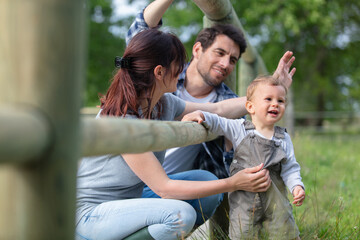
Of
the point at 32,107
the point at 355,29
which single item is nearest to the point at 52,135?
the point at 32,107

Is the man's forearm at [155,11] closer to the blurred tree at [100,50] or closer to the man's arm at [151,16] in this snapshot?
the man's arm at [151,16]

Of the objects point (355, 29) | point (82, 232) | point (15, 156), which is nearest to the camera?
point (15, 156)

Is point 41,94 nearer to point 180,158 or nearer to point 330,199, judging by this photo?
point 180,158

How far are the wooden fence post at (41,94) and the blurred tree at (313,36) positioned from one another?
11.5 meters

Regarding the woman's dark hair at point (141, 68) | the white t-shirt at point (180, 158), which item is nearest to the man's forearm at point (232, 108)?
the white t-shirt at point (180, 158)

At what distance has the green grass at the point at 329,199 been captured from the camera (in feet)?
8.44

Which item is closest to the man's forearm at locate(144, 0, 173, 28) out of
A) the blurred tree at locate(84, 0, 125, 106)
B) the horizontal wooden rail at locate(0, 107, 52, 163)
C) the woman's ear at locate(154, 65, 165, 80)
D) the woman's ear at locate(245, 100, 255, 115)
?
the woman's ear at locate(154, 65, 165, 80)

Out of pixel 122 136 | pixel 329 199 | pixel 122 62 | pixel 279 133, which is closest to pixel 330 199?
pixel 329 199

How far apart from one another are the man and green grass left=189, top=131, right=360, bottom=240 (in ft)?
1.54

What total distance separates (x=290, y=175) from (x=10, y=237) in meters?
1.73

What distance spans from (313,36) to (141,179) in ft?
47.8

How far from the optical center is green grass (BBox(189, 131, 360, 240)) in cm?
257

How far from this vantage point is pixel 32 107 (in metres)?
0.83

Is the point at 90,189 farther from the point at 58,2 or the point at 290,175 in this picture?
the point at 58,2
